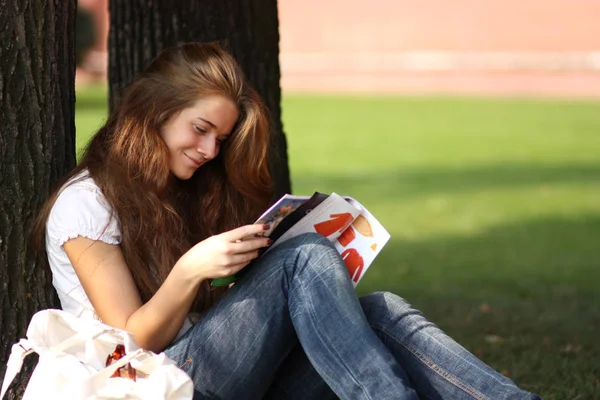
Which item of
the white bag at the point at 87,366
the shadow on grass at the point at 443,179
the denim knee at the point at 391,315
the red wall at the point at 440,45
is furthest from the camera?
the red wall at the point at 440,45

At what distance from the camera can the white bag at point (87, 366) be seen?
2371mm

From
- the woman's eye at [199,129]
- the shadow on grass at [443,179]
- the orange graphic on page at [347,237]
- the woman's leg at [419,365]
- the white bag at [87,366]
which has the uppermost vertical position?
the woman's eye at [199,129]

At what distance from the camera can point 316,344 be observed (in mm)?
2641

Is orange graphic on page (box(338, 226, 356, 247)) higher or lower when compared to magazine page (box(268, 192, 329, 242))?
lower

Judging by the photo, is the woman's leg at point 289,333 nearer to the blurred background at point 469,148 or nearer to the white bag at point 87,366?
the white bag at point 87,366

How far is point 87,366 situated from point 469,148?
11611 mm

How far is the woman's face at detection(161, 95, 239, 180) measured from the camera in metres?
2.95

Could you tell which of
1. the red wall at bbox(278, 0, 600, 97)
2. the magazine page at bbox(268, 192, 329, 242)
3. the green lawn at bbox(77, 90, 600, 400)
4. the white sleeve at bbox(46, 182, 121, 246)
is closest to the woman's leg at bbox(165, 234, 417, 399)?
the magazine page at bbox(268, 192, 329, 242)

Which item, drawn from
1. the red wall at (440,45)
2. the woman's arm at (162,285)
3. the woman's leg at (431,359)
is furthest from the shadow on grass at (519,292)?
the red wall at (440,45)

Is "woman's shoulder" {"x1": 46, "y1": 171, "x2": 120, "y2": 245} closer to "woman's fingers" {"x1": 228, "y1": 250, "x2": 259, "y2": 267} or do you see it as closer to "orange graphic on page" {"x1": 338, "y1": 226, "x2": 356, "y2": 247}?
"woman's fingers" {"x1": 228, "y1": 250, "x2": 259, "y2": 267}

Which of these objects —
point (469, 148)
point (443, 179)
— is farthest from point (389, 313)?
point (469, 148)

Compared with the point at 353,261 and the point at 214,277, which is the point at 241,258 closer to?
the point at 214,277

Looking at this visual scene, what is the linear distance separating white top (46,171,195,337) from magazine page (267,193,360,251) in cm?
40

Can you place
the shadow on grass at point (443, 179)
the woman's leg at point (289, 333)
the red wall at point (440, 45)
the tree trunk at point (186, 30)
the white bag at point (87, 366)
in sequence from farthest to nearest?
1. the red wall at point (440, 45)
2. the shadow on grass at point (443, 179)
3. the tree trunk at point (186, 30)
4. the woman's leg at point (289, 333)
5. the white bag at point (87, 366)
